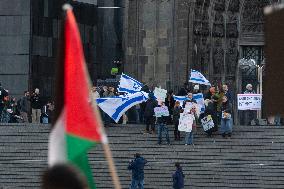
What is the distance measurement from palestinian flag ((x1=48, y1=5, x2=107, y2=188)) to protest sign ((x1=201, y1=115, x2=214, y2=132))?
21243mm

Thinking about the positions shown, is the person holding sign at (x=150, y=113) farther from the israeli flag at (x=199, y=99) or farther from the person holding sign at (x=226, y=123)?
the person holding sign at (x=226, y=123)

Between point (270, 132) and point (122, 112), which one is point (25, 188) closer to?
point (122, 112)

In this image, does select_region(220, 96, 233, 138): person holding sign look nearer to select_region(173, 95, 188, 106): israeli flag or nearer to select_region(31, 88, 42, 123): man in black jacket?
select_region(173, 95, 188, 106): israeli flag

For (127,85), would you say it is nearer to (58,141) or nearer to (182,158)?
(182,158)

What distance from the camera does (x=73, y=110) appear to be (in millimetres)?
7176

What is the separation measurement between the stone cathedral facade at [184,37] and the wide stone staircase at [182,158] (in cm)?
704

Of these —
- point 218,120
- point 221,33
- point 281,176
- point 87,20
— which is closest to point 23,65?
point 87,20

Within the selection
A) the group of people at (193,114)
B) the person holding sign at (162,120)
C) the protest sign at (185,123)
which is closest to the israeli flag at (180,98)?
the group of people at (193,114)

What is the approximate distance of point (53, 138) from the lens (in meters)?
7.28

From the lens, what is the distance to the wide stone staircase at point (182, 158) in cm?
2641

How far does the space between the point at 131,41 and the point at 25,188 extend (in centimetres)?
1140

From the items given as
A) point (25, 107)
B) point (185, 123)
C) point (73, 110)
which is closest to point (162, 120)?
point (185, 123)

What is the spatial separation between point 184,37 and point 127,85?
5.52 m

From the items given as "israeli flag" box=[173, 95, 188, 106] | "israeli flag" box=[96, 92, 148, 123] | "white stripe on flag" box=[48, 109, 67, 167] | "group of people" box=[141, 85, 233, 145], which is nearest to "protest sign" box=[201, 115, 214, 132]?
"group of people" box=[141, 85, 233, 145]
